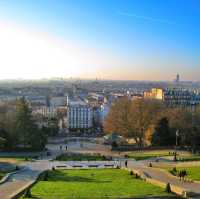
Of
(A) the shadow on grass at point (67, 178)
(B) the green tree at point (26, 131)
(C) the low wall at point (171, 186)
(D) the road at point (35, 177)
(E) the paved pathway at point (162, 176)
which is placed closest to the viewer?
(C) the low wall at point (171, 186)

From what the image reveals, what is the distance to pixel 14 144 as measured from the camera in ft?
192

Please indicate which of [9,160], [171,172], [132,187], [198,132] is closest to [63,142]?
[198,132]

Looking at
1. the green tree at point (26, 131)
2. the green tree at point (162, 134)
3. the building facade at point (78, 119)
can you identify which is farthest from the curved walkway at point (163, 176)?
the building facade at point (78, 119)

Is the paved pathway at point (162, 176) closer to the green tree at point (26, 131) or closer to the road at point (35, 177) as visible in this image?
the road at point (35, 177)

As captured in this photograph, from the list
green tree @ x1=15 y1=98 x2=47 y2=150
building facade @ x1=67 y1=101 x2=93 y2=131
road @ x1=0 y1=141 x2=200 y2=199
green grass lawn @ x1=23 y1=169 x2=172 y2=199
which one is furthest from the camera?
building facade @ x1=67 y1=101 x2=93 y2=131

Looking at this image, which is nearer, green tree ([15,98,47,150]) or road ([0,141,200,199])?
road ([0,141,200,199])

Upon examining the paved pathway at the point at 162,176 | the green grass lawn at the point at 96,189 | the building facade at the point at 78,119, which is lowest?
the building facade at the point at 78,119

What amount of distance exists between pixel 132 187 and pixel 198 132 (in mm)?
35575

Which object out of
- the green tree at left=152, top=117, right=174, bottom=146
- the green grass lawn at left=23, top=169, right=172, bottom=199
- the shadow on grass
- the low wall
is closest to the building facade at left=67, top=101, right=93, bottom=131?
the green tree at left=152, top=117, right=174, bottom=146

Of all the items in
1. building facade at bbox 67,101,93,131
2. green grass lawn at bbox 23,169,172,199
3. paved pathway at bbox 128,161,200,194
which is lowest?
building facade at bbox 67,101,93,131

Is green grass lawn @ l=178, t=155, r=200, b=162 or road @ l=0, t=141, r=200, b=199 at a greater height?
road @ l=0, t=141, r=200, b=199

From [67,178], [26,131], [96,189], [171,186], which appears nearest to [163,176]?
[67,178]

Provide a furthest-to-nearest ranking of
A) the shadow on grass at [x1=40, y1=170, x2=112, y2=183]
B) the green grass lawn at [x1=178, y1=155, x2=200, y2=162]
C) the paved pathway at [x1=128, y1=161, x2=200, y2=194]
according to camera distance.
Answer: the green grass lawn at [x1=178, y1=155, x2=200, y2=162] → the shadow on grass at [x1=40, y1=170, x2=112, y2=183] → the paved pathway at [x1=128, y1=161, x2=200, y2=194]

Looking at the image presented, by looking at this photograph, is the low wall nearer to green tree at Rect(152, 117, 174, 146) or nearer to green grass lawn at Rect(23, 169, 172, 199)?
green grass lawn at Rect(23, 169, 172, 199)
